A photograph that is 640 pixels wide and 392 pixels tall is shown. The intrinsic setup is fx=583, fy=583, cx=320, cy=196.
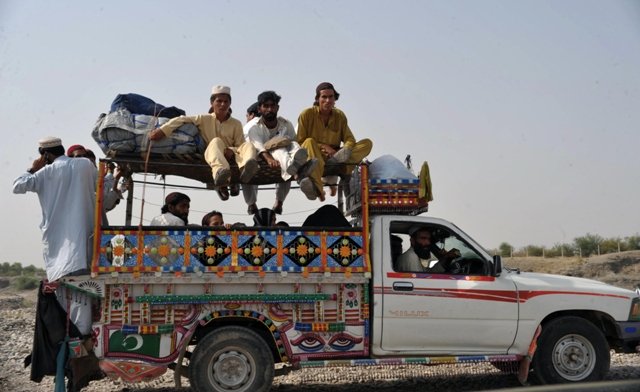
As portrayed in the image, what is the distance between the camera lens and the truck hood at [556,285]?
5824mm

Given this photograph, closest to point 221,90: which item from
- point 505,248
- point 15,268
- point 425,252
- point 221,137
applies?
point 221,137

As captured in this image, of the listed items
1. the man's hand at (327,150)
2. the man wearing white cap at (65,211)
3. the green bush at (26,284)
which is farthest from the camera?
the green bush at (26,284)

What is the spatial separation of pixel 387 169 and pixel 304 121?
1161 millimetres

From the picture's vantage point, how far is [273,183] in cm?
728

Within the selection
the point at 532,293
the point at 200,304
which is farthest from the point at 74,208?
the point at 532,293

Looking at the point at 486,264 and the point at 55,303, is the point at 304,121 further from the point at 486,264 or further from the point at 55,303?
the point at 55,303

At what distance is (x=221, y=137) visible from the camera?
6258mm

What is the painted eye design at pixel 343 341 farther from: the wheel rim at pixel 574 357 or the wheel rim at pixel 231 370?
the wheel rim at pixel 574 357

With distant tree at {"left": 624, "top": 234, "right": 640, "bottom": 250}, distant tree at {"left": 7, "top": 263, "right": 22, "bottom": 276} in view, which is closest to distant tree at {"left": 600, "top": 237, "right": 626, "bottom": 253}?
distant tree at {"left": 624, "top": 234, "right": 640, "bottom": 250}

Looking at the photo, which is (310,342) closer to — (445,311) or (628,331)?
(445,311)

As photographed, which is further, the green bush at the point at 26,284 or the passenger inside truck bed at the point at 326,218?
the green bush at the point at 26,284

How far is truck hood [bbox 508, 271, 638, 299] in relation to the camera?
5824 mm

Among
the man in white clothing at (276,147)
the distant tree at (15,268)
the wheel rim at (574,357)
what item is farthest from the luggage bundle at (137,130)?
the distant tree at (15,268)

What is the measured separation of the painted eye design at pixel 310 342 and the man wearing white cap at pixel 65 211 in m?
1.98
